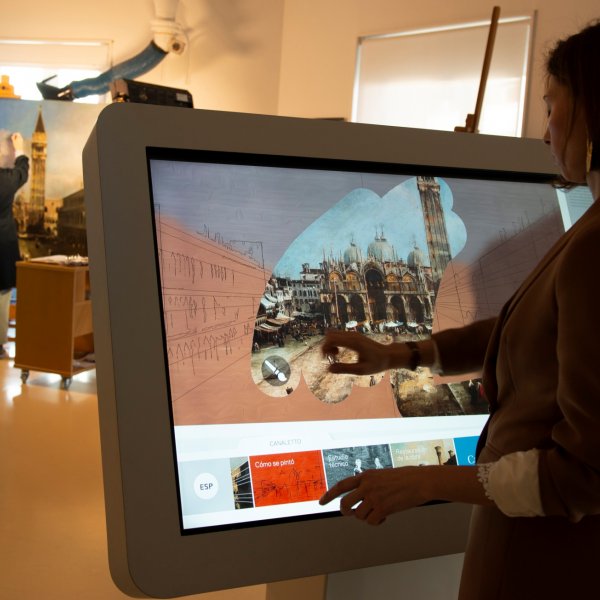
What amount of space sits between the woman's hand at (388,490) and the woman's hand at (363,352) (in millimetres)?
254

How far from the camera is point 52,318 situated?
15.0 ft

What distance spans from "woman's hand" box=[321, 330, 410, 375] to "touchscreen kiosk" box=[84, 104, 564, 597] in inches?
3.5

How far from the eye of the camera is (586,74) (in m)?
0.70

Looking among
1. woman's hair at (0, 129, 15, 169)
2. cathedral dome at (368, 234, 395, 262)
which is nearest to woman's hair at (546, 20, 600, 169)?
cathedral dome at (368, 234, 395, 262)

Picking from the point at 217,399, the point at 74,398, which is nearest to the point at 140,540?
the point at 217,399

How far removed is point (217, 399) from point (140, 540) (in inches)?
8.1

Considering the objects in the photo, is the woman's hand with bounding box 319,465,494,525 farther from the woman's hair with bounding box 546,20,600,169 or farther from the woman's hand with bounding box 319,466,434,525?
the woman's hair with bounding box 546,20,600,169

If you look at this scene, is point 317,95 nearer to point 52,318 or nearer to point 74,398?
point 52,318

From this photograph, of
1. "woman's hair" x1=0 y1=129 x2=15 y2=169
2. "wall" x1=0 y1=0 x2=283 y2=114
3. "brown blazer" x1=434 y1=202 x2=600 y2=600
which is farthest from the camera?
"wall" x1=0 y1=0 x2=283 y2=114

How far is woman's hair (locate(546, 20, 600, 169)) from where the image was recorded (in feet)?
2.27

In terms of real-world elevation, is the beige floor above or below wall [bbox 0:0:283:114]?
below

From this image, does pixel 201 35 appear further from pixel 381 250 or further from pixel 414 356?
pixel 414 356

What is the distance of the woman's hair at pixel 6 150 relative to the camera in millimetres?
6393

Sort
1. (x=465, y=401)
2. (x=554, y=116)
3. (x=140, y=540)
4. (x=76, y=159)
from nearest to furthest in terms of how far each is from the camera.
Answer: (x=554, y=116) → (x=140, y=540) → (x=465, y=401) → (x=76, y=159)
